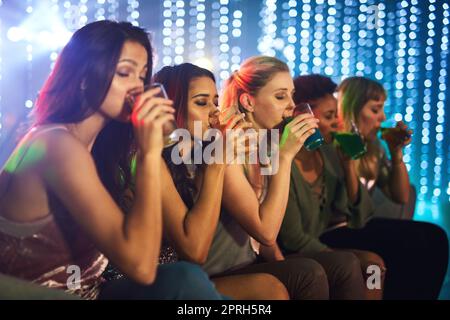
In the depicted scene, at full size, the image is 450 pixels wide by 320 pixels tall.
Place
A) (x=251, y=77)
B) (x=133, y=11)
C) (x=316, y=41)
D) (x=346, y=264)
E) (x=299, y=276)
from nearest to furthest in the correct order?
(x=299, y=276) < (x=346, y=264) < (x=251, y=77) < (x=133, y=11) < (x=316, y=41)

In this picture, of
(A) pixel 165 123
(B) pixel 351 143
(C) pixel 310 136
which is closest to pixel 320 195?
(B) pixel 351 143

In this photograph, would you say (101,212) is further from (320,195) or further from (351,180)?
(351,180)

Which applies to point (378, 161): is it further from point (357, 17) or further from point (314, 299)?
point (314, 299)

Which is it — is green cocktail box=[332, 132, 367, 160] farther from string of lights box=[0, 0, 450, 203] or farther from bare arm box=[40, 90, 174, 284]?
bare arm box=[40, 90, 174, 284]

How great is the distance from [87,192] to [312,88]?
1.66 m

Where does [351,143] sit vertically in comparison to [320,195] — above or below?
above

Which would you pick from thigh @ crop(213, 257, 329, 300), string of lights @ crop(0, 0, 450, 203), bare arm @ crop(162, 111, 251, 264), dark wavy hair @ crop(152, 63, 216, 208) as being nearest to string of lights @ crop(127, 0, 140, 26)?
string of lights @ crop(0, 0, 450, 203)

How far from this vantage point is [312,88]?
2.86 meters

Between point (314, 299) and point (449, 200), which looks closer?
point (314, 299)

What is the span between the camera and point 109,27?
1646 millimetres
